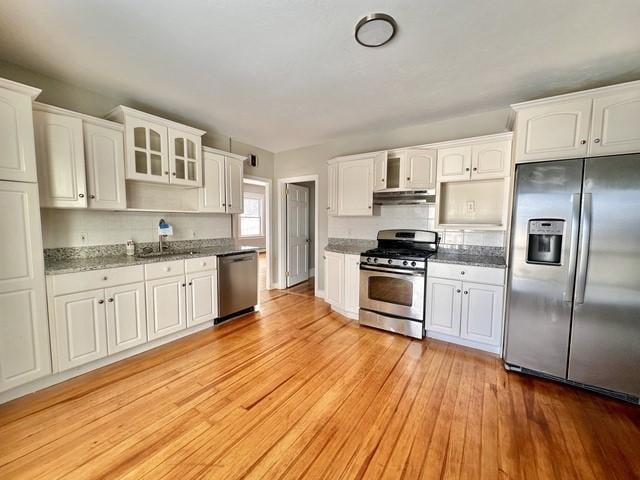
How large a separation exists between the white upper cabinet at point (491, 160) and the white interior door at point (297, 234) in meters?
3.16

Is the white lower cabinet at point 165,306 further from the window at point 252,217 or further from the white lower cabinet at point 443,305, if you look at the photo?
the window at point 252,217

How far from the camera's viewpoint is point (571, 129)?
7.06 feet

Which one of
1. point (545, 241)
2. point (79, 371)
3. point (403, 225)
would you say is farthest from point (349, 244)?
point (79, 371)

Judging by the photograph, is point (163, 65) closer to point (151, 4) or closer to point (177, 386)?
point (151, 4)

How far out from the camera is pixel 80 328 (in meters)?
2.20

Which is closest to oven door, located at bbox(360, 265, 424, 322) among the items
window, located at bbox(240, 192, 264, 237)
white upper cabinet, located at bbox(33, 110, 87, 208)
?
white upper cabinet, located at bbox(33, 110, 87, 208)

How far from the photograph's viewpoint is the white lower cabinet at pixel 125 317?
237cm

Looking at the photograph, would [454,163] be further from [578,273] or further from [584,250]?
[578,273]

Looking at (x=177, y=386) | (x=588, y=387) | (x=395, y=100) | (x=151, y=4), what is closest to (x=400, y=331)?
(x=588, y=387)

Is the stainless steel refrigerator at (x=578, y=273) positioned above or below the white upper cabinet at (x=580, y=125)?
below

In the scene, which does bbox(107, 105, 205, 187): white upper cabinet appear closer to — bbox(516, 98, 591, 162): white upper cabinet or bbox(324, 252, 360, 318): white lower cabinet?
bbox(324, 252, 360, 318): white lower cabinet

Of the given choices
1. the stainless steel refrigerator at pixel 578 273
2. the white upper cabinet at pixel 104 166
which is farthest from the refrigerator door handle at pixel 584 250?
the white upper cabinet at pixel 104 166

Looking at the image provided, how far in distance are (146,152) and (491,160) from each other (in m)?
3.73

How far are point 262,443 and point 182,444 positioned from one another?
1.59 feet
